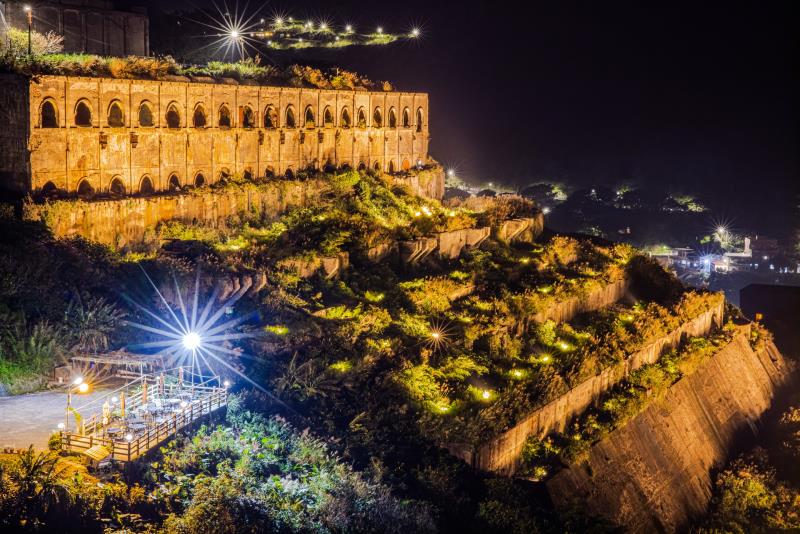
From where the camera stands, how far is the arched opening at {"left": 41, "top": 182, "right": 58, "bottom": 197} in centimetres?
2364

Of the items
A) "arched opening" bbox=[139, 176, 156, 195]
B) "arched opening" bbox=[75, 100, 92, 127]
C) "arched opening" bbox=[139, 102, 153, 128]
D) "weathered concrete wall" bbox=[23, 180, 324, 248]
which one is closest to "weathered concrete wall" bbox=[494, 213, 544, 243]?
"weathered concrete wall" bbox=[23, 180, 324, 248]

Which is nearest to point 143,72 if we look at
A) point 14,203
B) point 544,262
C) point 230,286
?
A: point 14,203

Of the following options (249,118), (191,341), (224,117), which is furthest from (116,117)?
(191,341)

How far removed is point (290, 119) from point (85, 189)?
10094 mm

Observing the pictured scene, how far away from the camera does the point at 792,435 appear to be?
27688mm

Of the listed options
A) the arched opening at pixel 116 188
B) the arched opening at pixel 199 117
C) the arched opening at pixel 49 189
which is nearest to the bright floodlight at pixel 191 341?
the arched opening at pixel 49 189

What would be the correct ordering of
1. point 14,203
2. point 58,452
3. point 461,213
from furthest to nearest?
point 461,213, point 14,203, point 58,452

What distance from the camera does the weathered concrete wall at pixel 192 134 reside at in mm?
24141

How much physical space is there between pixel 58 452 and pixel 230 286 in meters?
8.13

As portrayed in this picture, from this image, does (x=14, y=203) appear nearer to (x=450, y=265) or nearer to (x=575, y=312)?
(x=450, y=265)

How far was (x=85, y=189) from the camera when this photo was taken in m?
25.0

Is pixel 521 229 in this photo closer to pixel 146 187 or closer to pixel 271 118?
pixel 271 118

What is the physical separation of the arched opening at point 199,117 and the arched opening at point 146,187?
284cm

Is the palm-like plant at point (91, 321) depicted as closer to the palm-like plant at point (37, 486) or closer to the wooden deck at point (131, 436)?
the wooden deck at point (131, 436)
